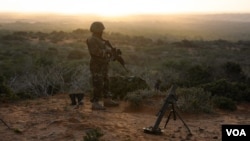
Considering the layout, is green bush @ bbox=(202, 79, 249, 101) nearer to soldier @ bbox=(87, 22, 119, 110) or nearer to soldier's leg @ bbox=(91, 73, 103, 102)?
soldier @ bbox=(87, 22, 119, 110)

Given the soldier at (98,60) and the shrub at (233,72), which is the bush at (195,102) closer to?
the soldier at (98,60)

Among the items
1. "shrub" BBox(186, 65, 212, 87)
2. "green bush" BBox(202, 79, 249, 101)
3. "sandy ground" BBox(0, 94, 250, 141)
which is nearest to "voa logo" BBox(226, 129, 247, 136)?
"sandy ground" BBox(0, 94, 250, 141)

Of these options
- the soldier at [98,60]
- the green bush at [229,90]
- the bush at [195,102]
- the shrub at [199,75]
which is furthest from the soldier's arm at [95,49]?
the shrub at [199,75]

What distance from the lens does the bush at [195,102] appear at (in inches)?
385

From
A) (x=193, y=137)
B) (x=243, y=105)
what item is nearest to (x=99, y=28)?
(x=193, y=137)

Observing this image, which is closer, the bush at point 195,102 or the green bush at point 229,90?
the bush at point 195,102

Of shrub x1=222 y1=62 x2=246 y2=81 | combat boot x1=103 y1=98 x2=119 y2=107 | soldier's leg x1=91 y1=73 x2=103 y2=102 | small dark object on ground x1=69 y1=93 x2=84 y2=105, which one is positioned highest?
soldier's leg x1=91 y1=73 x2=103 y2=102

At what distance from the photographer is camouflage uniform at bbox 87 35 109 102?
9072mm

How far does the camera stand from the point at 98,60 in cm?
934

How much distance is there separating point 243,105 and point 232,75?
758 cm

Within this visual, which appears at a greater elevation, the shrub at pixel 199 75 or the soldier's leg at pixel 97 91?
the soldier's leg at pixel 97 91

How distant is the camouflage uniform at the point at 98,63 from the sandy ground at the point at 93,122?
0.52 metres

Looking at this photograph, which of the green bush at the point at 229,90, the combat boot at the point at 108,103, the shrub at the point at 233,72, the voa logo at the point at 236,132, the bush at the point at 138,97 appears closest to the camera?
the voa logo at the point at 236,132

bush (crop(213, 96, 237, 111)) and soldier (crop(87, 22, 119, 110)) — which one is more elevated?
soldier (crop(87, 22, 119, 110))
